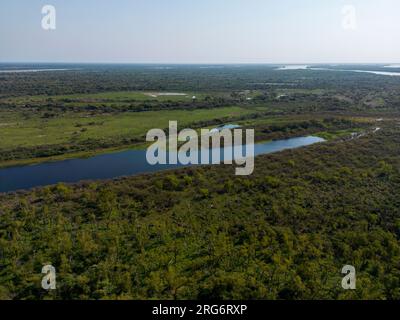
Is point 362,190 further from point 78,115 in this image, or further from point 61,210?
point 78,115

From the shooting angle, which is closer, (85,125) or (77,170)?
(77,170)

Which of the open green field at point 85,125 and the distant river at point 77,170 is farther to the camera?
the open green field at point 85,125

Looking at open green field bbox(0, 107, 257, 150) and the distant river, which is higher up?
open green field bbox(0, 107, 257, 150)

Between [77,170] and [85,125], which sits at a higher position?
[85,125]

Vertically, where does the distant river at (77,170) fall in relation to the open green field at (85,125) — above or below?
below

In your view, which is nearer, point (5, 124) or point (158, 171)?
point (158, 171)

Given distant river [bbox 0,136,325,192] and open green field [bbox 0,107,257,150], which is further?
open green field [bbox 0,107,257,150]

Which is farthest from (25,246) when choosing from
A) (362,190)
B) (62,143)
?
(62,143)
